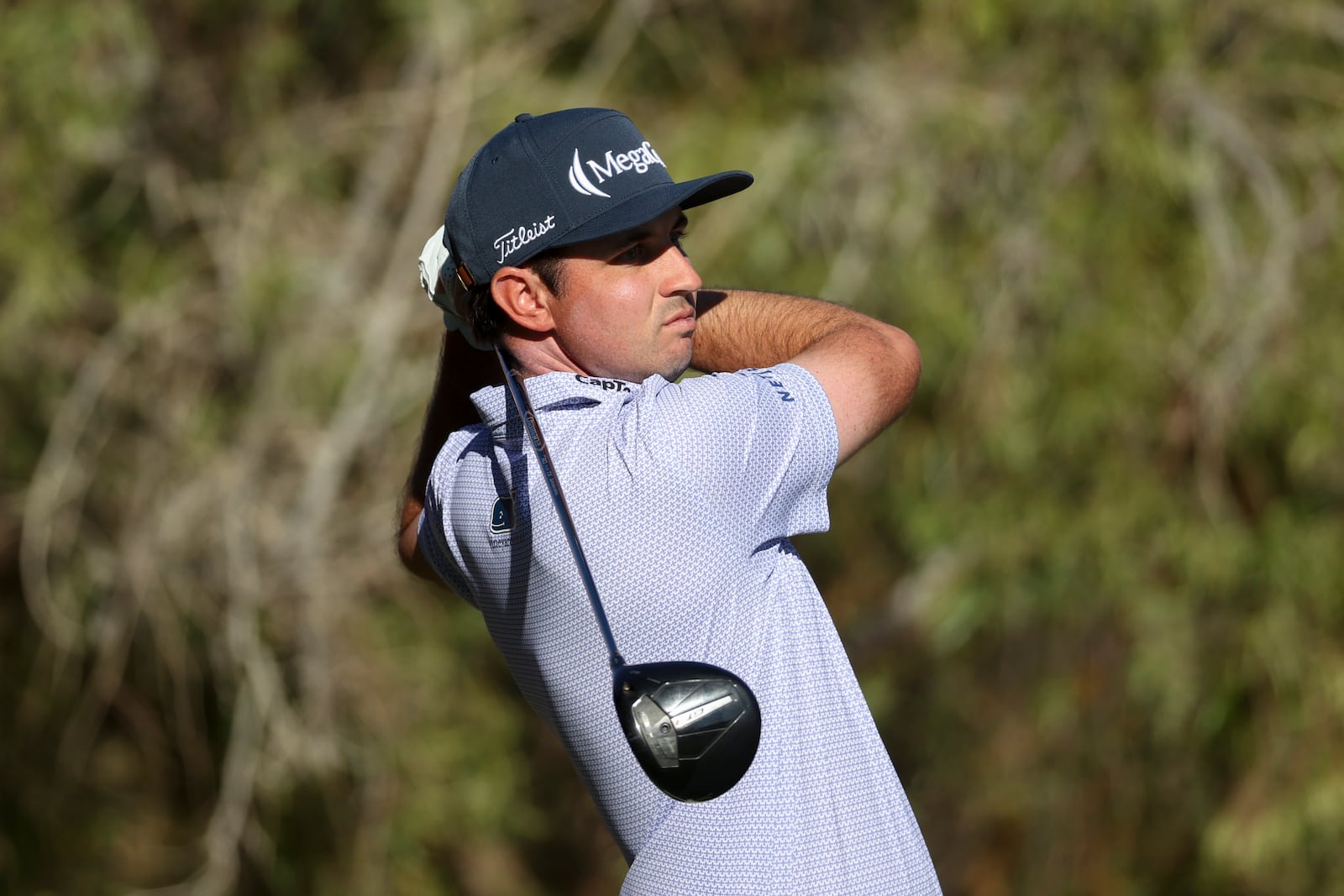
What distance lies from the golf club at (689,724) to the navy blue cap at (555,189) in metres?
0.58

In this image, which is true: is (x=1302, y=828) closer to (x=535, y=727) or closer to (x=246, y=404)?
(x=535, y=727)

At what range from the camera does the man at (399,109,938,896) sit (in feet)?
5.93

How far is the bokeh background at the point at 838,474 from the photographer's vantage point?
5.95 m

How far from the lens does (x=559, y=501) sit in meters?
1.73

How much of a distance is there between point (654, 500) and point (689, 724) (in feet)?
1.10

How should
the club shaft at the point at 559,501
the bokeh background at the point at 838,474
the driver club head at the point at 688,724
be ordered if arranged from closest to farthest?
the driver club head at the point at 688,724, the club shaft at the point at 559,501, the bokeh background at the point at 838,474

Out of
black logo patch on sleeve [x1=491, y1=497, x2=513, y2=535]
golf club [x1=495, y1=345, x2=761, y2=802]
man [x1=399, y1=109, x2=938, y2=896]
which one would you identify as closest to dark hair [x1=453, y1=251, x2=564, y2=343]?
man [x1=399, y1=109, x2=938, y2=896]

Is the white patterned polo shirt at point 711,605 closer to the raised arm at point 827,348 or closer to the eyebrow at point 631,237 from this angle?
the raised arm at point 827,348

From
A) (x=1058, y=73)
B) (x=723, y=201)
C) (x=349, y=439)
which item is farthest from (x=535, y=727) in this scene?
(x=1058, y=73)

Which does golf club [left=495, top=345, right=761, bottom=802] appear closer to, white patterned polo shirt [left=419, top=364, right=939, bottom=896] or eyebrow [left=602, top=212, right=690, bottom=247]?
white patterned polo shirt [left=419, top=364, right=939, bottom=896]

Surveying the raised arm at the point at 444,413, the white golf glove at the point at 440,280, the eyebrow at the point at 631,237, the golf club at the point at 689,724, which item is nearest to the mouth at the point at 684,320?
the eyebrow at the point at 631,237

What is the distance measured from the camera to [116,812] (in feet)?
22.7

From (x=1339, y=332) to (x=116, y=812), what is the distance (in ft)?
17.1

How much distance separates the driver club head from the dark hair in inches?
22.5
